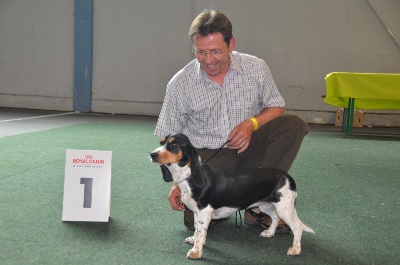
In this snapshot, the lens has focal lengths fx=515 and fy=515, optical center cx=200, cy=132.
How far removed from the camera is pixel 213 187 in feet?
7.45

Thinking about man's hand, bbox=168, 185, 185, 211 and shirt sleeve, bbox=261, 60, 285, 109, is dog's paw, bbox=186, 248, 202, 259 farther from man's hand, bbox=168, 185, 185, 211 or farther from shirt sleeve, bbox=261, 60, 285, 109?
shirt sleeve, bbox=261, 60, 285, 109

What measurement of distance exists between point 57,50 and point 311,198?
7850mm

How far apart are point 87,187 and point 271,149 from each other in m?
1.01

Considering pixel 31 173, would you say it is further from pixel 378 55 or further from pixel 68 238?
pixel 378 55

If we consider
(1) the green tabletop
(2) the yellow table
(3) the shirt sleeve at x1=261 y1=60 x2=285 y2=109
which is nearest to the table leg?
(2) the yellow table

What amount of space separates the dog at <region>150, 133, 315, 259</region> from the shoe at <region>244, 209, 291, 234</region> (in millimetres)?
230

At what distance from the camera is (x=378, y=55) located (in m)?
9.25

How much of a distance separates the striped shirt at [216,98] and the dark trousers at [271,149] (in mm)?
96

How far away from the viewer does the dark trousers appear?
108 inches

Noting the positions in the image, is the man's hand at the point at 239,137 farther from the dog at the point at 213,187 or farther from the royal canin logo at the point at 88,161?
the royal canin logo at the point at 88,161

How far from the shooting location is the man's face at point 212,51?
251 centimetres

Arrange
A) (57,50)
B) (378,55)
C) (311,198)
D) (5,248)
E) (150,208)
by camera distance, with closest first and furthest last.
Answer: (5,248) < (150,208) < (311,198) < (378,55) < (57,50)

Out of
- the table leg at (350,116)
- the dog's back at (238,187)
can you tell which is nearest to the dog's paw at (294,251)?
the dog's back at (238,187)

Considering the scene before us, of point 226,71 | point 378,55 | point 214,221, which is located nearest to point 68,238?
point 214,221
